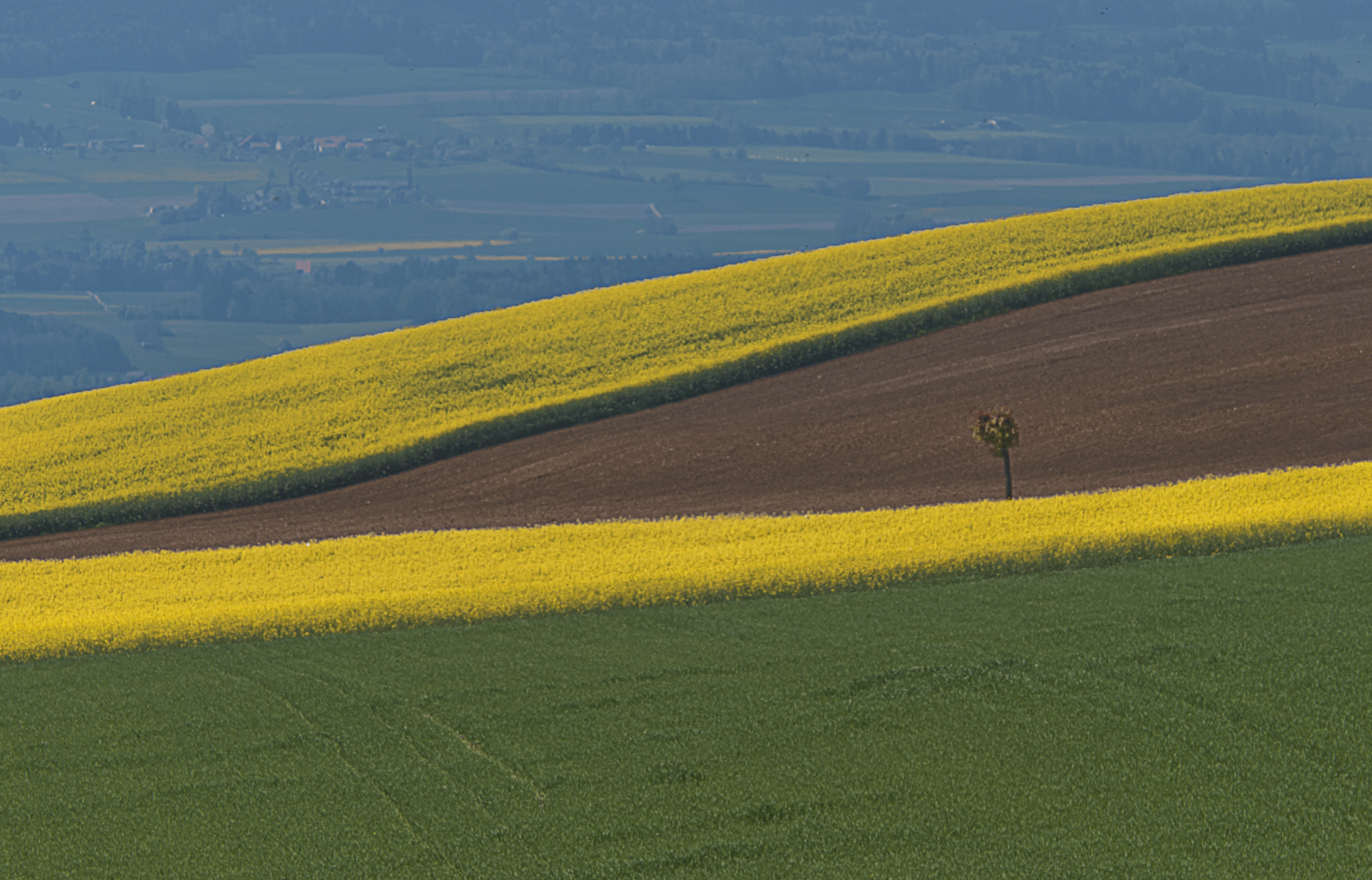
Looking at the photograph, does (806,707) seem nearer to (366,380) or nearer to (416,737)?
(416,737)

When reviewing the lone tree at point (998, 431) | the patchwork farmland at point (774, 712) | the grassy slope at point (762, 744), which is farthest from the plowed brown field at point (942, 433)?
the grassy slope at point (762, 744)

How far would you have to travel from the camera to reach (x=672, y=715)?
50.8 feet

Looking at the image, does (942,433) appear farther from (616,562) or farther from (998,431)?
(616,562)

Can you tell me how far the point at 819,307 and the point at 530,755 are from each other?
28.2 m

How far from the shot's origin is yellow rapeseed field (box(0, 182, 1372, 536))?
34625 mm

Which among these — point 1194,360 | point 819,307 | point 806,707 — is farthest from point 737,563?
point 819,307

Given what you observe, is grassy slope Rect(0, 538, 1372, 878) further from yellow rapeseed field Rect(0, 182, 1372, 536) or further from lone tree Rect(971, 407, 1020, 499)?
yellow rapeseed field Rect(0, 182, 1372, 536)

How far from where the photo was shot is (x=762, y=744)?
48.4 ft

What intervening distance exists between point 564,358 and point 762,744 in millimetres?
26199

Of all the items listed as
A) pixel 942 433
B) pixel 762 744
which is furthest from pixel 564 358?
pixel 762 744

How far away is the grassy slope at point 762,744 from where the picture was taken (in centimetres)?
1278

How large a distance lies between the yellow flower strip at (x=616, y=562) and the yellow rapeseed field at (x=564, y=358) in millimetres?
6992

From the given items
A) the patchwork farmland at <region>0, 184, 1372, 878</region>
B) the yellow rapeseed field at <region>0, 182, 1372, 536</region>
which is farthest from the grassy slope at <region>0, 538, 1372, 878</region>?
the yellow rapeseed field at <region>0, 182, 1372, 536</region>

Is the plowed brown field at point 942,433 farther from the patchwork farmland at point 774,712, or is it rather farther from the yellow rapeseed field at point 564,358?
the patchwork farmland at point 774,712
